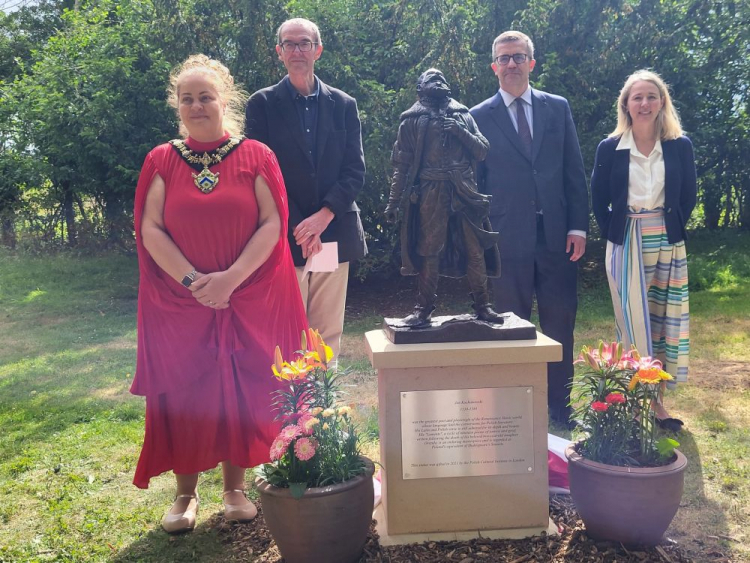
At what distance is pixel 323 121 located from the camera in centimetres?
356

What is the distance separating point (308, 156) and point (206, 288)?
41.9 inches

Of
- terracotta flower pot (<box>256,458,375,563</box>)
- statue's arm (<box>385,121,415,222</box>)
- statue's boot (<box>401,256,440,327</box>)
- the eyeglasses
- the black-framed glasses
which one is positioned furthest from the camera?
the black-framed glasses

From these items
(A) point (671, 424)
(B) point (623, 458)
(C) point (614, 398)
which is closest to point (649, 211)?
(A) point (671, 424)

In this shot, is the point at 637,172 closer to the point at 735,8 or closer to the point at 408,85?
the point at 408,85

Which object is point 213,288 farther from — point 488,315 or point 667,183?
point 667,183

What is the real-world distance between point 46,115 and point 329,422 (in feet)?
26.7

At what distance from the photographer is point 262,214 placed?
9.68 feet

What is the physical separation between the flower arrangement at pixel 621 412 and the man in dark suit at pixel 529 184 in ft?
3.53

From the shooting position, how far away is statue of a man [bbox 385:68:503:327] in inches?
113

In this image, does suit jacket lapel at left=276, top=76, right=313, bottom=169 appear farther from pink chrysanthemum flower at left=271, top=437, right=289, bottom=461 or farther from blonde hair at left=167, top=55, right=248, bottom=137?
pink chrysanthemum flower at left=271, top=437, right=289, bottom=461

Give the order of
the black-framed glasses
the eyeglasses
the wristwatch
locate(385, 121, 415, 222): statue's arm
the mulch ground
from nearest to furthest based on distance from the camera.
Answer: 1. the mulch ground
2. the wristwatch
3. locate(385, 121, 415, 222): statue's arm
4. the eyeglasses
5. the black-framed glasses

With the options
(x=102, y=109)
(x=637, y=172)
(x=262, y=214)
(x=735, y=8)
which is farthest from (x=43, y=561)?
(x=735, y=8)

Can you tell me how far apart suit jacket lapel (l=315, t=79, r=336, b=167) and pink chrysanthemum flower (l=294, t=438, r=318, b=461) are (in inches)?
62.0

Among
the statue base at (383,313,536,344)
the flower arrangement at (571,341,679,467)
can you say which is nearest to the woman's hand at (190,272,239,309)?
the statue base at (383,313,536,344)
